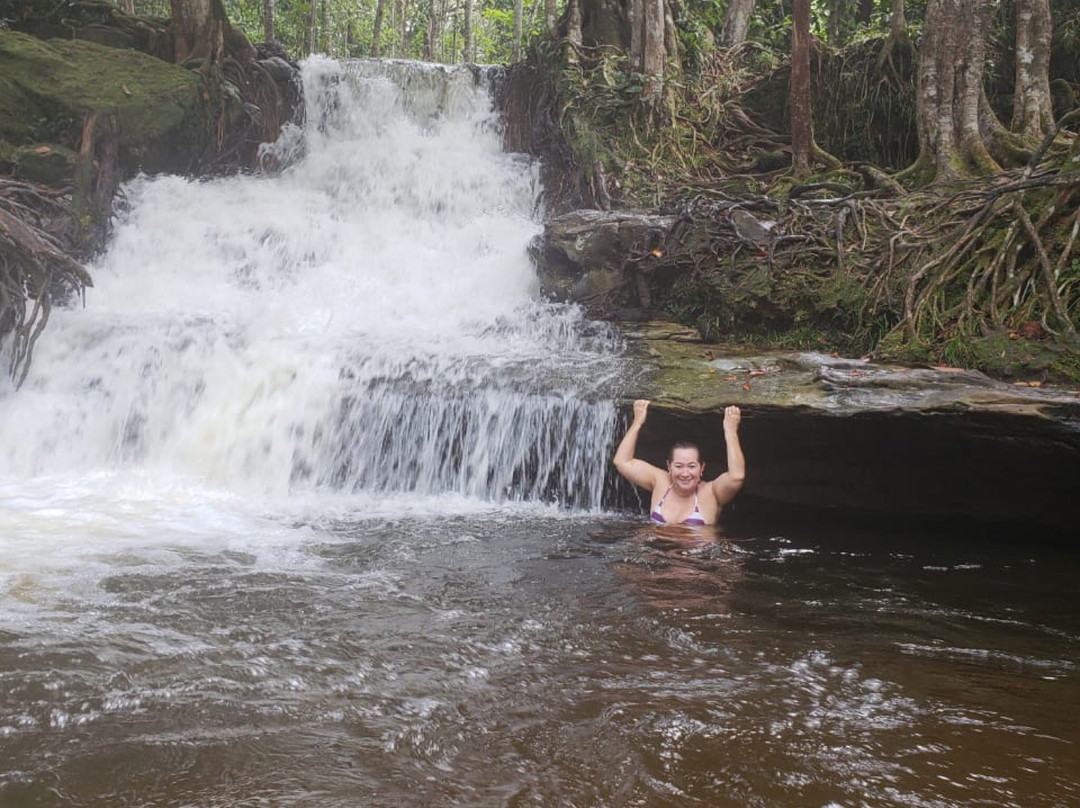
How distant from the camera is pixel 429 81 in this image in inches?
564

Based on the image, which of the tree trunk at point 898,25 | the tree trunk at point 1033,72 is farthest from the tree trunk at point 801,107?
the tree trunk at point 1033,72

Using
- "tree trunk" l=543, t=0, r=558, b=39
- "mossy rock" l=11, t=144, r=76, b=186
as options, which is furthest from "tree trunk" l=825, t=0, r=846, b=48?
"mossy rock" l=11, t=144, r=76, b=186

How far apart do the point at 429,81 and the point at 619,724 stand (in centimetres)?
1315

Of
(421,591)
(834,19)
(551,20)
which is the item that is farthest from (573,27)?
(421,591)

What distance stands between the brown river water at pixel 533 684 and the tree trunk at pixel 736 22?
11755 mm

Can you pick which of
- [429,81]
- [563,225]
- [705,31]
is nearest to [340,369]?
[563,225]

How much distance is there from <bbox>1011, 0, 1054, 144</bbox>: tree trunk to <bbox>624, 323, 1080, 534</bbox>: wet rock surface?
14.6 ft

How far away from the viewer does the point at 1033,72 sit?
9219 millimetres

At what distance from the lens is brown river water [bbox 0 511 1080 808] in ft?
8.23

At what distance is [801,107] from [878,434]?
6.17 metres

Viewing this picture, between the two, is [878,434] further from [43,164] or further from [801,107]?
[43,164]

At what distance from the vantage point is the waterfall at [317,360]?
6875mm

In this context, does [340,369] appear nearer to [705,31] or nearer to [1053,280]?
[1053,280]

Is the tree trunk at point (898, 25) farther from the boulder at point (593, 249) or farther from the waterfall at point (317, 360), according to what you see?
the waterfall at point (317, 360)
